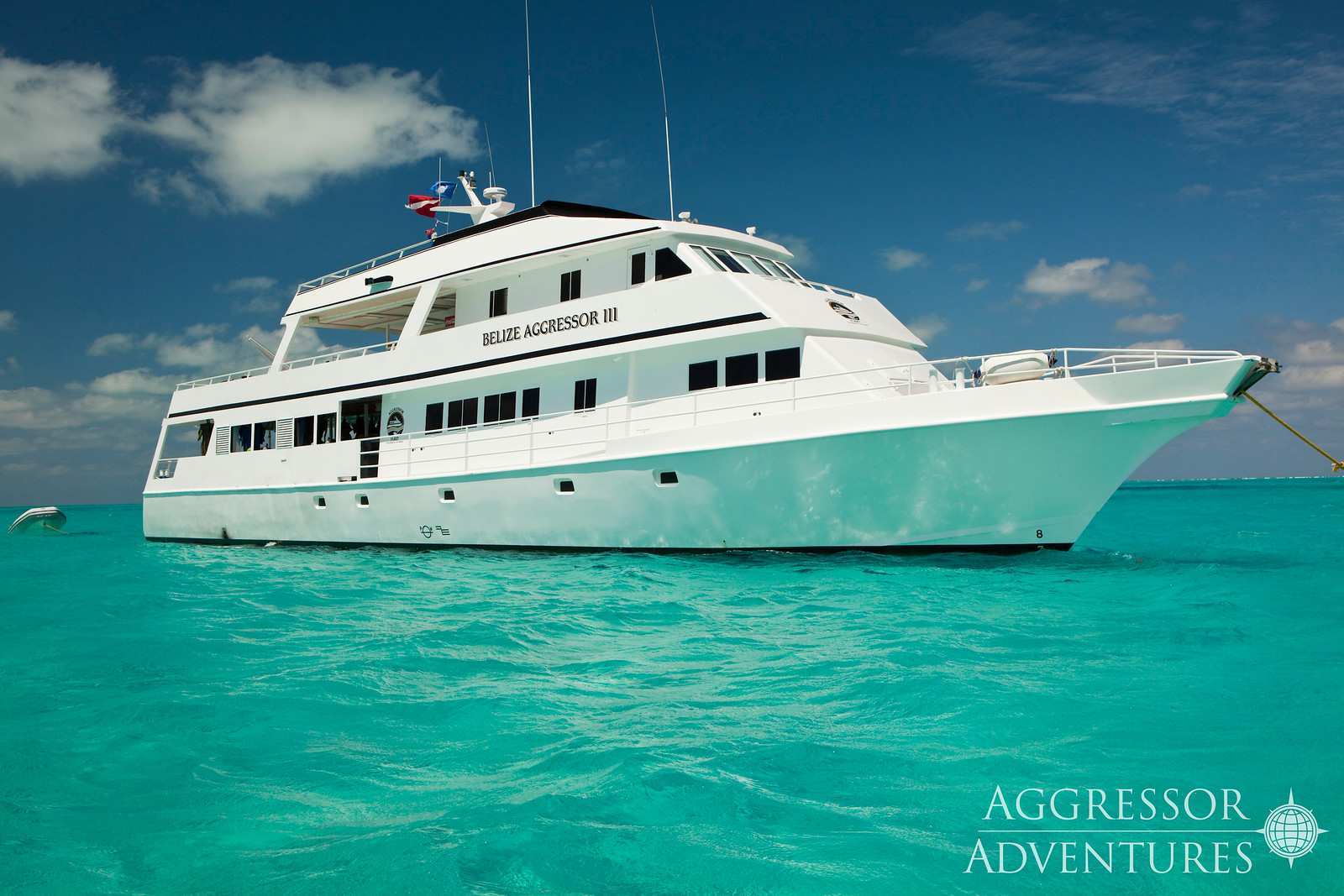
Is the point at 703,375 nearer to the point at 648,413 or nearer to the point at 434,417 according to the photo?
the point at 648,413

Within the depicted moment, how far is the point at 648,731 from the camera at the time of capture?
15.3 feet

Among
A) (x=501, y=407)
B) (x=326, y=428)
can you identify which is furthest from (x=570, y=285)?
(x=326, y=428)

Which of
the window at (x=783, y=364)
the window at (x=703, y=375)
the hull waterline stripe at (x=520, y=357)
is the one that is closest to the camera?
the window at (x=783, y=364)

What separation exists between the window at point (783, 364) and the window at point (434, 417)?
23.7ft

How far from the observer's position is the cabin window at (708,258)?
1340 centimetres

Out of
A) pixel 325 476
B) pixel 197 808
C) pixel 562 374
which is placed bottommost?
pixel 197 808

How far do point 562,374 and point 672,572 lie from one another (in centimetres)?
514

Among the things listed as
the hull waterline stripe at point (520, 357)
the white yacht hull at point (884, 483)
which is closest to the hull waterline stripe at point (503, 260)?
the hull waterline stripe at point (520, 357)

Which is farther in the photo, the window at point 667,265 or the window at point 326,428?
the window at point 326,428

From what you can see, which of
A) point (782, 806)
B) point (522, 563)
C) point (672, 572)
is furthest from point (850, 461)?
point (782, 806)

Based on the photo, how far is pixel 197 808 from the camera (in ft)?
12.7

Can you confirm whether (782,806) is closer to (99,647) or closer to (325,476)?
(99,647)

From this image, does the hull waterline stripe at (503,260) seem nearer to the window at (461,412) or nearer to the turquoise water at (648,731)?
the window at (461,412)

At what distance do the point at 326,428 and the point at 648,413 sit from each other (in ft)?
29.0
